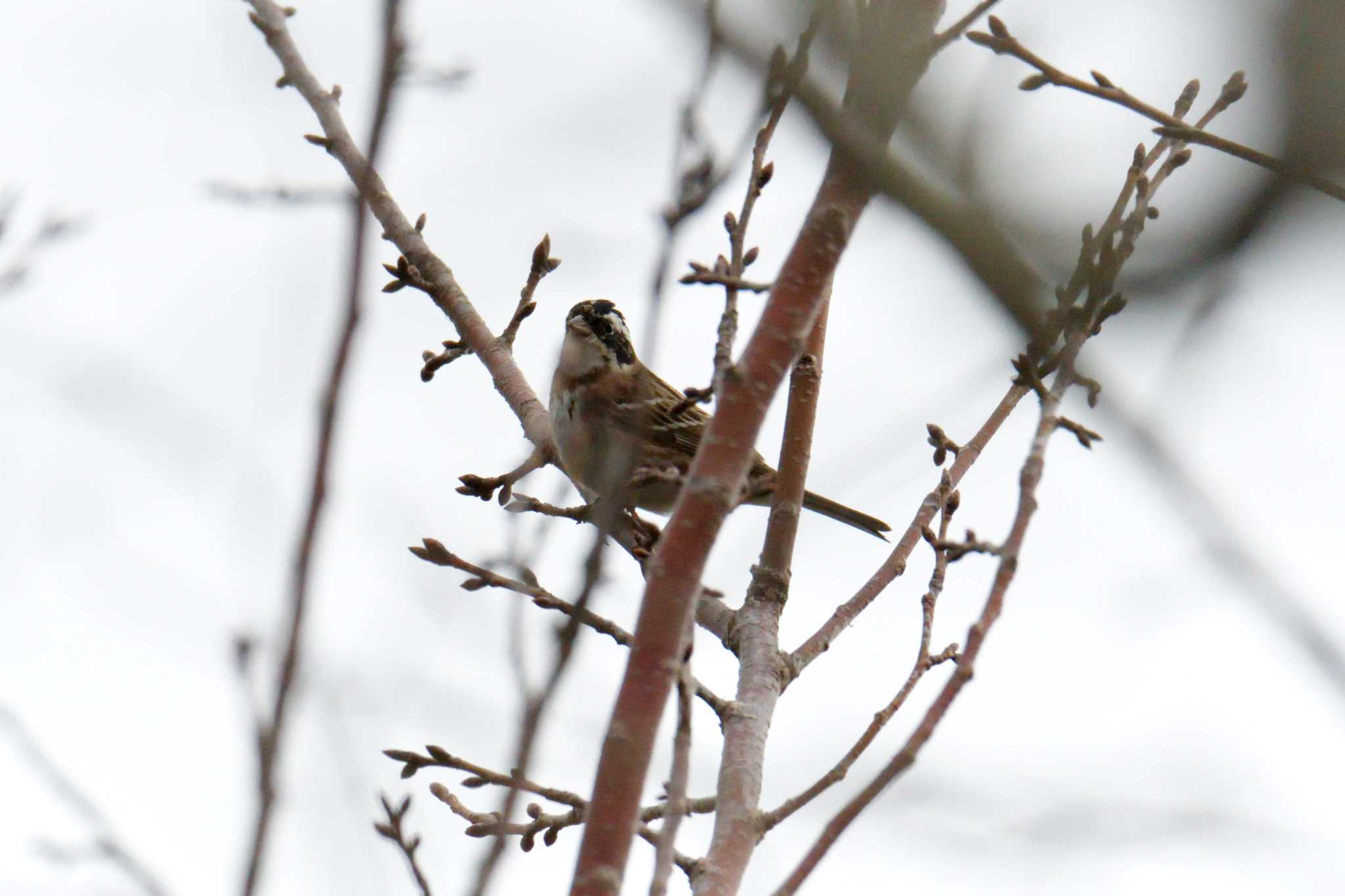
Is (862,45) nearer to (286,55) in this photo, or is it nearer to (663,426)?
(286,55)

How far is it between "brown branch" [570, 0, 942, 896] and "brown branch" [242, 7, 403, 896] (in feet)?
2.34

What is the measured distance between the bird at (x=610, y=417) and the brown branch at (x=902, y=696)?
86.1 inches

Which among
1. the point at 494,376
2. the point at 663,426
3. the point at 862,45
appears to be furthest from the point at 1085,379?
the point at 663,426

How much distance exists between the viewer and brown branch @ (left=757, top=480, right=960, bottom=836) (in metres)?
3.11

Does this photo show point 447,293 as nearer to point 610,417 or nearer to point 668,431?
point 610,417

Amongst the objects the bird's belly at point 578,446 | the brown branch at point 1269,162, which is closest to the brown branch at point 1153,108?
the brown branch at point 1269,162

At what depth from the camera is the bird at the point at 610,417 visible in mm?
6543

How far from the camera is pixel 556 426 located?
601 centimetres

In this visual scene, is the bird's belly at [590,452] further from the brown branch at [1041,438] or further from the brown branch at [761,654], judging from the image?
the brown branch at [1041,438]

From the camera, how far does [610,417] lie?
712cm

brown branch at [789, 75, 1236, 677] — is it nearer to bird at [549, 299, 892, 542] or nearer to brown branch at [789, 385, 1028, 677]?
brown branch at [789, 385, 1028, 677]

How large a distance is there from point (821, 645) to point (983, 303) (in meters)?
2.04

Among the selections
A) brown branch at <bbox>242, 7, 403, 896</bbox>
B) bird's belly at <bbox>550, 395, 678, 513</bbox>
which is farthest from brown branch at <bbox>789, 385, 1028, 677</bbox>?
brown branch at <bbox>242, 7, 403, 896</bbox>

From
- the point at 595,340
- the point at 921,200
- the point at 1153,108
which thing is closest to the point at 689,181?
the point at 921,200
